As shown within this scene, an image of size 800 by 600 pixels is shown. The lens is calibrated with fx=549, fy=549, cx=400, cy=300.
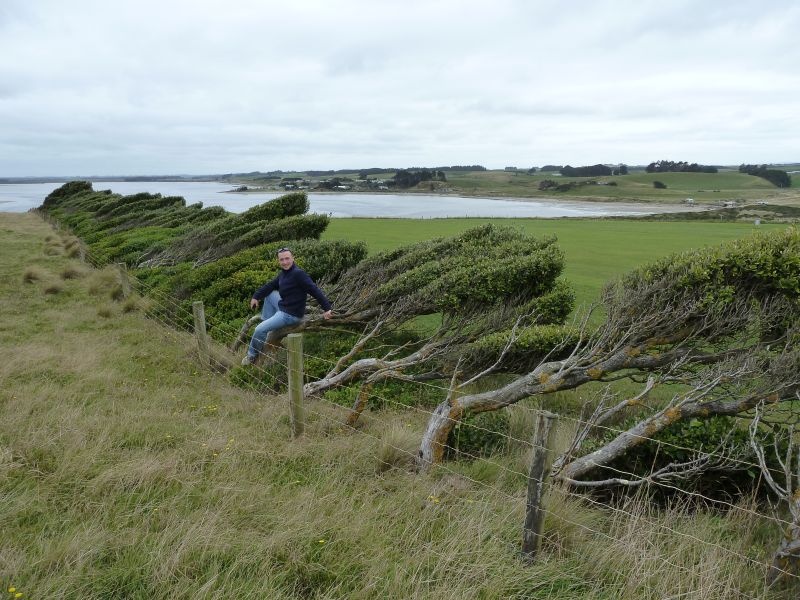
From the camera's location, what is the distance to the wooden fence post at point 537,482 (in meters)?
3.58

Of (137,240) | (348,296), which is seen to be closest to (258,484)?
(348,296)

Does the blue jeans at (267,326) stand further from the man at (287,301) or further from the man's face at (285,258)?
the man's face at (285,258)

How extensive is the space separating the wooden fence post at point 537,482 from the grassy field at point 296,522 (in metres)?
0.14

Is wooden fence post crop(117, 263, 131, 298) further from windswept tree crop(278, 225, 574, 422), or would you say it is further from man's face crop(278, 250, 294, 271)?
man's face crop(278, 250, 294, 271)

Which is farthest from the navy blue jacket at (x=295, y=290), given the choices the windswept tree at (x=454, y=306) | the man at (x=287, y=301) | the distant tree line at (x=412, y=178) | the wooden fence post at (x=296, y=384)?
the distant tree line at (x=412, y=178)

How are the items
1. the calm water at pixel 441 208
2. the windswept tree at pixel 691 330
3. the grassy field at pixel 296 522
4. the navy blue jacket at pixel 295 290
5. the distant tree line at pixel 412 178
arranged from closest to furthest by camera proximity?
the grassy field at pixel 296 522 < the windswept tree at pixel 691 330 < the navy blue jacket at pixel 295 290 < the calm water at pixel 441 208 < the distant tree line at pixel 412 178

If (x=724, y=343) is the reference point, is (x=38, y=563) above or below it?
below

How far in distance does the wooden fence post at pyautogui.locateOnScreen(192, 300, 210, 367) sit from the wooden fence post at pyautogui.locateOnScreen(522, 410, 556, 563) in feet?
22.3

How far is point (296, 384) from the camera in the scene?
19.0 ft

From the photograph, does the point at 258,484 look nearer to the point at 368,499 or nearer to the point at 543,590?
the point at 368,499

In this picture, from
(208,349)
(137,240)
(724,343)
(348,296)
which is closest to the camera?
(724,343)

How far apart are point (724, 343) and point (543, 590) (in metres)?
4.20

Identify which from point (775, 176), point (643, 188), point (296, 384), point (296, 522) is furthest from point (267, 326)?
point (775, 176)

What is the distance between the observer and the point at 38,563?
339cm
